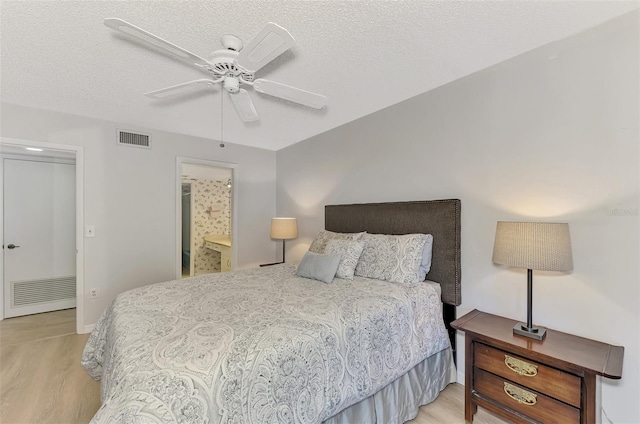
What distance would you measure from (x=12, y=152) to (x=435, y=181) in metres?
5.03

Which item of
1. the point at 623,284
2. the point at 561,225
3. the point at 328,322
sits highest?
the point at 561,225

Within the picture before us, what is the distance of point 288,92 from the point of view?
1927 millimetres

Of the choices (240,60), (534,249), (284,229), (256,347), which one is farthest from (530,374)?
(284,229)

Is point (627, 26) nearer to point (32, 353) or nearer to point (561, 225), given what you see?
point (561, 225)

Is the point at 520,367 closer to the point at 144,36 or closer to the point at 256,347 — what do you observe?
the point at 256,347

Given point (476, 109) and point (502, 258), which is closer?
point (502, 258)

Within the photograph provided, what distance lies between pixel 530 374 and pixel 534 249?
68 cm

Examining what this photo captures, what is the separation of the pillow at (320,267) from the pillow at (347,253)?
0.08 m

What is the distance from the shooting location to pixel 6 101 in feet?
8.93

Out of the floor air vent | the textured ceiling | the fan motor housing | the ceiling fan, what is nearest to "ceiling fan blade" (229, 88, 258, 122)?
A: the ceiling fan

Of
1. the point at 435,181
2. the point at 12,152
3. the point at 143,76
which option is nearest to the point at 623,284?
the point at 435,181

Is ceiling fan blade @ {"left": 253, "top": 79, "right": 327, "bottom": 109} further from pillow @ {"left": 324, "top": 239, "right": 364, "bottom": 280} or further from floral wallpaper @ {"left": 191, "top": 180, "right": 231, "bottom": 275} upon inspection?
floral wallpaper @ {"left": 191, "top": 180, "right": 231, "bottom": 275}

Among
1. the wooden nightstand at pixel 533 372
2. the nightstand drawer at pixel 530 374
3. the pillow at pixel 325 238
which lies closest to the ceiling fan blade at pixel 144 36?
the pillow at pixel 325 238

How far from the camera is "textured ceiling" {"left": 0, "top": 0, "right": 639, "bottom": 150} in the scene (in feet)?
4.97
